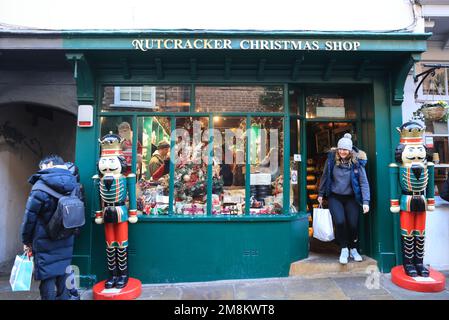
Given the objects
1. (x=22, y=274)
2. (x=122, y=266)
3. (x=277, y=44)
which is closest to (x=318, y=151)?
(x=277, y=44)

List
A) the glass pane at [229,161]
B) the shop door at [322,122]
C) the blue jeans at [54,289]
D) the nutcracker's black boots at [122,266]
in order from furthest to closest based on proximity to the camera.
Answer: the shop door at [322,122], the glass pane at [229,161], the nutcracker's black boots at [122,266], the blue jeans at [54,289]

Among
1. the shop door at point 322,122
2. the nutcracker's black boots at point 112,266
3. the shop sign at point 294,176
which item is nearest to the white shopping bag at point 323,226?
the shop door at point 322,122

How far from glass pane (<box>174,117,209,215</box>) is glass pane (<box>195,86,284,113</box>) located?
0.94 feet

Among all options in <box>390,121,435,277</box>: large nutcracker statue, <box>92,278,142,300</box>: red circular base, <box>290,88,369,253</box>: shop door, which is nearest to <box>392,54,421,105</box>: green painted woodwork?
<box>290,88,369,253</box>: shop door

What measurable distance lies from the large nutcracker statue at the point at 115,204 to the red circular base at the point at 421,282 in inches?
154

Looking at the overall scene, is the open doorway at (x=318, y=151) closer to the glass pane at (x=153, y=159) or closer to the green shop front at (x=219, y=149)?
the green shop front at (x=219, y=149)

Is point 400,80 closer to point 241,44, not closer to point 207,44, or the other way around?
point 241,44

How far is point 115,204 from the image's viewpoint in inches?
173

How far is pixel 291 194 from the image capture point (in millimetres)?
5469

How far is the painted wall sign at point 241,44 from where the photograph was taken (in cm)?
467

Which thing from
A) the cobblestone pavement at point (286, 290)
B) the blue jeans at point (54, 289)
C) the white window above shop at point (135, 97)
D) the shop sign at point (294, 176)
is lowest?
the cobblestone pavement at point (286, 290)

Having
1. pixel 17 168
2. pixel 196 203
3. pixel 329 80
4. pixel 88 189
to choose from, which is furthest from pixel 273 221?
pixel 17 168

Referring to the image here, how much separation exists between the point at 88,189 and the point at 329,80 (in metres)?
4.35

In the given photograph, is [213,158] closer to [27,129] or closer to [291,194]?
[291,194]
